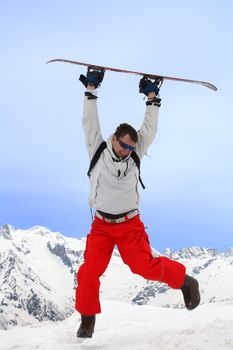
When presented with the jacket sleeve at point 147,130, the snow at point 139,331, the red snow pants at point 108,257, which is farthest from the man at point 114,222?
the snow at point 139,331

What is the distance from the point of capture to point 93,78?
28.9ft

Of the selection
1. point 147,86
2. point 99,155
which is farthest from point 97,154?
point 147,86

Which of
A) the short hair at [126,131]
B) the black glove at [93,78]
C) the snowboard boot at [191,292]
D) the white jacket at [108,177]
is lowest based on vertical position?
the snowboard boot at [191,292]

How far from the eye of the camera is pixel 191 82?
9.52 meters

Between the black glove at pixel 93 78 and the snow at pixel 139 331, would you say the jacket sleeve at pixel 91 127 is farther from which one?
the snow at pixel 139 331

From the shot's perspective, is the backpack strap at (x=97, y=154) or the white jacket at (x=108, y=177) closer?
the white jacket at (x=108, y=177)

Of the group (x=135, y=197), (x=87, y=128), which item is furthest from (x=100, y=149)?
(x=135, y=197)

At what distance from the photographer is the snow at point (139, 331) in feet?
25.7

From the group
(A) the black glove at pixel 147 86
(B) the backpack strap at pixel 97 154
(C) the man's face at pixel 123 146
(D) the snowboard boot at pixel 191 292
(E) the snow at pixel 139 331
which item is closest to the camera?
(E) the snow at pixel 139 331

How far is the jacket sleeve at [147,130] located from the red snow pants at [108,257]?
45.1 inches

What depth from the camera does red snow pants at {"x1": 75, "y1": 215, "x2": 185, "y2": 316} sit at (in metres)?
8.47

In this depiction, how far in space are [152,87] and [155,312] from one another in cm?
475

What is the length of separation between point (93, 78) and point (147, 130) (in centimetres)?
118

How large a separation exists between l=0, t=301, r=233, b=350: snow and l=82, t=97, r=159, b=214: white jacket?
2014mm
